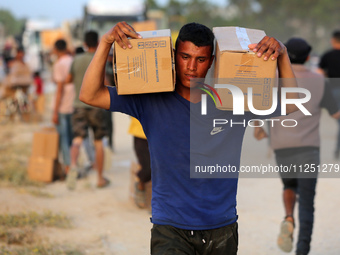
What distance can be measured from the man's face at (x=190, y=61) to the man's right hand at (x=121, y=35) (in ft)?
0.86

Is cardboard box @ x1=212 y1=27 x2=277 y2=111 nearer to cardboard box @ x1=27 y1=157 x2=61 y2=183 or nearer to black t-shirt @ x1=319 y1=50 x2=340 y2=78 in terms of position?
cardboard box @ x1=27 y1=157 x2=61 y2=183

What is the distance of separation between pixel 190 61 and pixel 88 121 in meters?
4.61

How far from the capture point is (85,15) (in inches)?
716

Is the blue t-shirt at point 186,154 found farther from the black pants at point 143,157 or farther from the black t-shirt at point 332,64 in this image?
the black t-shirt at point 332,64

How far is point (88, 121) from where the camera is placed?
7.28m

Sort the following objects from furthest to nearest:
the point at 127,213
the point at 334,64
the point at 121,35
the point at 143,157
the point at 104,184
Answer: the point at 334,64 → the point at 104,184 → the point at 127,213 → the point at 143,157 → the point at 121,35

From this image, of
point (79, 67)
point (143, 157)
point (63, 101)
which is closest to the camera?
point (143, 157)

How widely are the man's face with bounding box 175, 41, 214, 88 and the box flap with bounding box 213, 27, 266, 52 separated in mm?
100

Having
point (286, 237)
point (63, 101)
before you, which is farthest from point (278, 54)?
point (63, 101)

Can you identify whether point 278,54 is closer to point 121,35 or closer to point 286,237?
point 121,35

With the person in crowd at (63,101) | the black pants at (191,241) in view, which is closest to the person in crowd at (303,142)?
the black pants at (191,241)

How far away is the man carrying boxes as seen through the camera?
2.81 metres

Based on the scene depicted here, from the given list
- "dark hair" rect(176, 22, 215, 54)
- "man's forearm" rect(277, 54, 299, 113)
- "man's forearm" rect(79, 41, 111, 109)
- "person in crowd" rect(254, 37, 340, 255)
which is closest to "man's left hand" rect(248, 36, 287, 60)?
"man's forearm" rect(277, 54, 299, 113)

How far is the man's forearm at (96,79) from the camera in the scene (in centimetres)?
280
